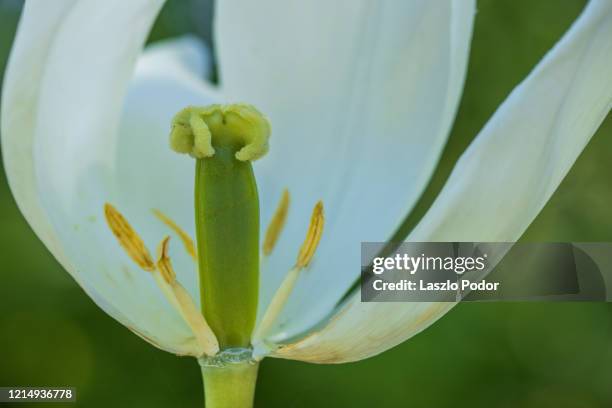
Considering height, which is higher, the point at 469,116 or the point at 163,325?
the point at 469,116

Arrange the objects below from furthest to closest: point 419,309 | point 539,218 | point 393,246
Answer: point 539,218 → point 393,246 → point 419,309

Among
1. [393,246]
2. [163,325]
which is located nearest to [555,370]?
[393,246]

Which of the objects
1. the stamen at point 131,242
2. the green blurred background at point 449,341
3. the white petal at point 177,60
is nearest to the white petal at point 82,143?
the stamen at point 131,242

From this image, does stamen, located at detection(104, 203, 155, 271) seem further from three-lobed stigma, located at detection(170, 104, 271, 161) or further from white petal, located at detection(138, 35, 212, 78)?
white petal, located at detection(138, 35, 212, 78)

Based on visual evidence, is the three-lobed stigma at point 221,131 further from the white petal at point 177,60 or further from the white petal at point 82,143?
the white petal at point 177,60

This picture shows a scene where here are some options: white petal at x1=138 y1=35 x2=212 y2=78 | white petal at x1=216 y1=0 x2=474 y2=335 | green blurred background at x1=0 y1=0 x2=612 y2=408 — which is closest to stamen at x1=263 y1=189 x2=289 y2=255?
white petal at x1=216 y1=0 x2=474 y2=335

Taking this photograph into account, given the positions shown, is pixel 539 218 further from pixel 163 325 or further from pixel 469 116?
pixel 163 325
